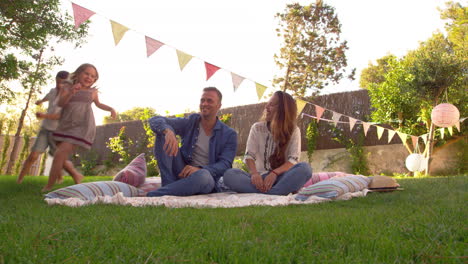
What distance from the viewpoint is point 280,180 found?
3.43 meters

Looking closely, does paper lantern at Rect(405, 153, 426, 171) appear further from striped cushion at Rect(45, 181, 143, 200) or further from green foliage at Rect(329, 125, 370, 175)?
striped cushion at Rect(45, 181, 143, 200)

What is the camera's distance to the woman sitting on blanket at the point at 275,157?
11.2 ft

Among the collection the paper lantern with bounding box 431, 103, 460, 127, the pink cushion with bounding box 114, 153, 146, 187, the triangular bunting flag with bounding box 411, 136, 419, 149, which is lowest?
the pink cushion with bounding box 114, 153, 146, 187

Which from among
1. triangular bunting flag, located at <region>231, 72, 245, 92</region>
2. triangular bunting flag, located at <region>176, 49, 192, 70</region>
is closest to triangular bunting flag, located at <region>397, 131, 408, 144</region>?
triangular bunting flag, located at <region>231, 72, 245, 92</region>

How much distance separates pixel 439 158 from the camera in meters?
7.87

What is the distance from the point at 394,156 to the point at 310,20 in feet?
27.9

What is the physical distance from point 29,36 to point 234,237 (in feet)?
21.8

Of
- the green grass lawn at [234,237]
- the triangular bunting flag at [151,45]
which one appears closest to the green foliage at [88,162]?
the triangular bunting flag at [151,45]

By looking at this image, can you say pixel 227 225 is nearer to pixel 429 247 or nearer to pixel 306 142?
pixel 429 247

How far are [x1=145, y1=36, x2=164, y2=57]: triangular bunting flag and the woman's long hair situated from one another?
2584 mm

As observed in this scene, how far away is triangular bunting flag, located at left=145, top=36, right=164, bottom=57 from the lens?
5410 millimetres

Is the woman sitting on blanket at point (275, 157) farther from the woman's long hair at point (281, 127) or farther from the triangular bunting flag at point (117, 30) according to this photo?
the triangular bunting flag at point (117, 30)

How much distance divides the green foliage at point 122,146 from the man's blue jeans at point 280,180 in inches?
337

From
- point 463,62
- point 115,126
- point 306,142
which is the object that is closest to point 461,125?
point 463,62
